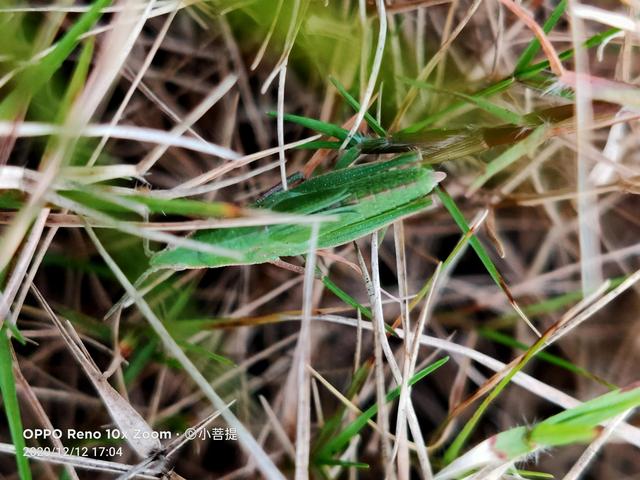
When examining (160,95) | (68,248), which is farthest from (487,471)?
(160,95)

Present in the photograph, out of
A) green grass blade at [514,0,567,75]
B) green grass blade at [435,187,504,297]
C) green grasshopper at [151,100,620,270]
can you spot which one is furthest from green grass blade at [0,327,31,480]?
green grass blade at [514,0,567,75]

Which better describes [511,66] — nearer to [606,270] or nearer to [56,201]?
[606,270]

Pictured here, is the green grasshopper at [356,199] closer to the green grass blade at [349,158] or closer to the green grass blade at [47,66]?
the green grass blade at [349,158]

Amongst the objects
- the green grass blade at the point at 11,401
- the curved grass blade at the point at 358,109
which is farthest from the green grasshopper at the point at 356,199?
the green grass blade at the point at 11,401

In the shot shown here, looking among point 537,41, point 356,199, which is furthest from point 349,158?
point 537,41

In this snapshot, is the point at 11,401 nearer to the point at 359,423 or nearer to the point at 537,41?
the point at 359,423

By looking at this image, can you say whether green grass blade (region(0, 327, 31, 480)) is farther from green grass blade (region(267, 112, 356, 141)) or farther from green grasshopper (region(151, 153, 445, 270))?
green grass blade (region(267, 112, 356, 141))
